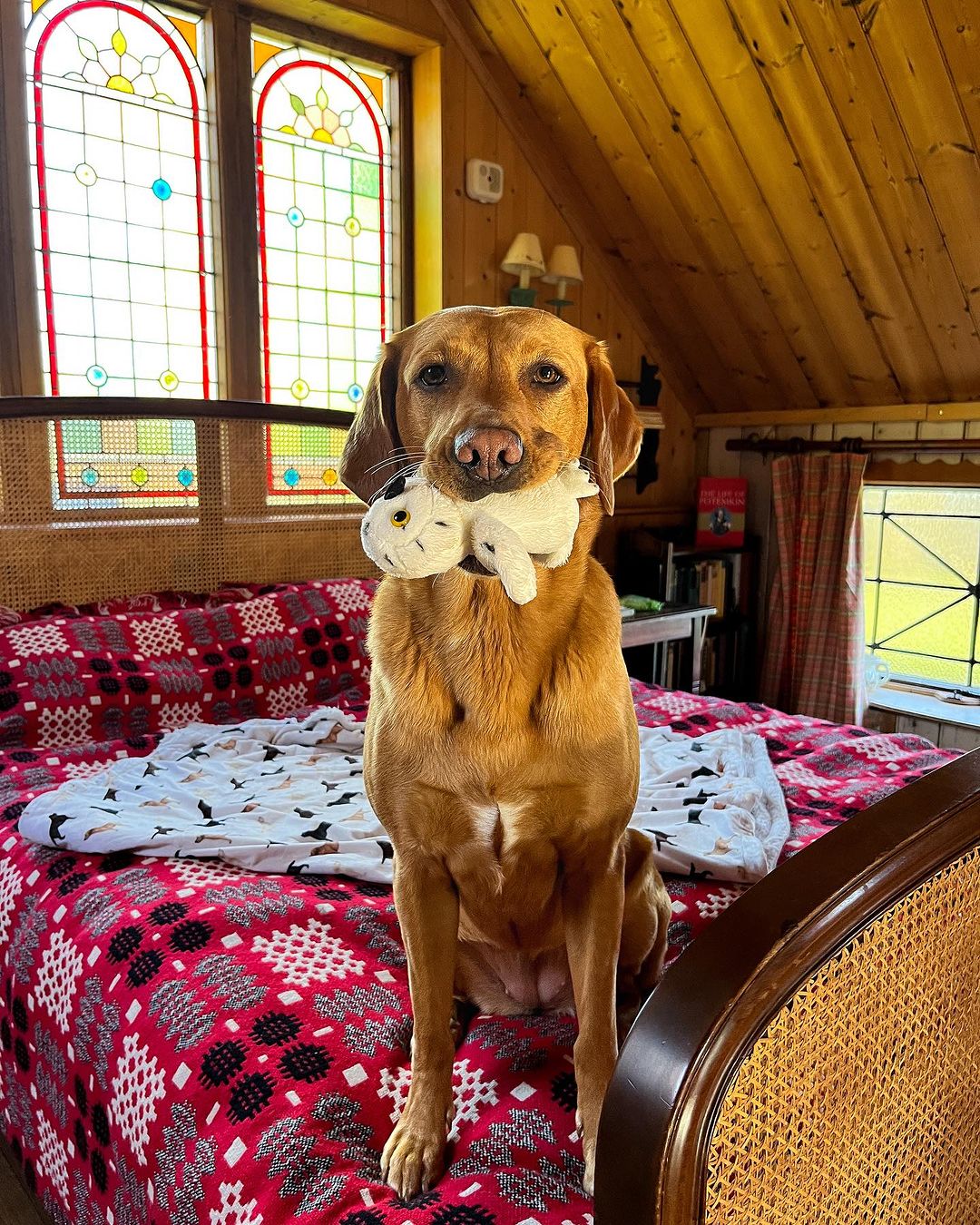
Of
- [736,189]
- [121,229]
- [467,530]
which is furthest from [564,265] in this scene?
[467,530]

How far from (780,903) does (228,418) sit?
2508mm

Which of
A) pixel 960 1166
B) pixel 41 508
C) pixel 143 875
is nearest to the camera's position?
pixel 960 1166

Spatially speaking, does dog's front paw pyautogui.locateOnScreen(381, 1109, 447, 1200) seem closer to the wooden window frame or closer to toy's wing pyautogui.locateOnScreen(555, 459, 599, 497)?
toy's wing pyautogui.locateOnScreen(555, 459, 599, 497)

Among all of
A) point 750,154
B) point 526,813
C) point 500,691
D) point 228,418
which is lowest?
point 526,813

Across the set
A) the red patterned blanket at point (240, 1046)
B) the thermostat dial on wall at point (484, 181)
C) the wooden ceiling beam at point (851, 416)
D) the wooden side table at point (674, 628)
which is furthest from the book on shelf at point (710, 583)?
the red patterned blanket at point (240, 1046)

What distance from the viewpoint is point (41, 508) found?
2467mm

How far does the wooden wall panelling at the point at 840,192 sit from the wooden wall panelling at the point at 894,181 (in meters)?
0.03

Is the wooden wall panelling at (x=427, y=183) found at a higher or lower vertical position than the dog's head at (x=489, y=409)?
higher

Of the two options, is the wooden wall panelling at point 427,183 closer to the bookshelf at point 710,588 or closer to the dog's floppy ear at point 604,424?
the bookshelf at point 710,588

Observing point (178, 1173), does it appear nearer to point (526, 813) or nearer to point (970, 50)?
point (526, 813)

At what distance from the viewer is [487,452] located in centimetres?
79

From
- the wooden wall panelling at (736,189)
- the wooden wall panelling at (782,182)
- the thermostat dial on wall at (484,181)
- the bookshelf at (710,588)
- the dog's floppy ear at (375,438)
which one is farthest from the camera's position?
the bookshelf at (710,588)

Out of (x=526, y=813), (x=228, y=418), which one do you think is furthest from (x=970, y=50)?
(x=526, y=813)

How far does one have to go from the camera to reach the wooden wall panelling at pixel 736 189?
284cm
